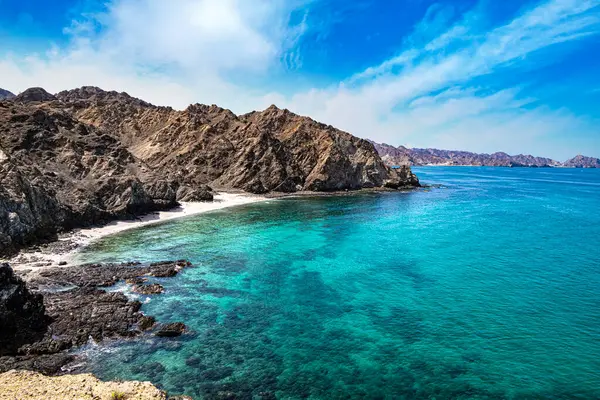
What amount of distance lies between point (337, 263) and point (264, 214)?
34939 millimetres

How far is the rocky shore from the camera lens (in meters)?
21.7

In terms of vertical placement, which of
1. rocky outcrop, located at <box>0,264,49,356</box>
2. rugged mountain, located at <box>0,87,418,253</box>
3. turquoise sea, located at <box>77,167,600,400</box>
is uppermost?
rugged mountain, located at <box>0,87,418,253</box>

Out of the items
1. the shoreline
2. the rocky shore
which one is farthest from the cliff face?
the rocky shore

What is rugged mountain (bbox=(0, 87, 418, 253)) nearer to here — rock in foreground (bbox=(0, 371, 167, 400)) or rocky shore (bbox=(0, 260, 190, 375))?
rocky shore (bbox=(0, 260, 190, 375))

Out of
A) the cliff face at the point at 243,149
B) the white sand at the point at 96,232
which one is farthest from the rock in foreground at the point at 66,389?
the cliff face at the point at 243,149

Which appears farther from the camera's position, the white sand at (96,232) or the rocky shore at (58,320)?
the white sand at (96,232)

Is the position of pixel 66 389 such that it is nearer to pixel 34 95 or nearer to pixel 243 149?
pixel 243 149

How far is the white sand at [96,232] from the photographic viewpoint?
38.3 meters

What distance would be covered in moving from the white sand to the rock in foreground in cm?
2641

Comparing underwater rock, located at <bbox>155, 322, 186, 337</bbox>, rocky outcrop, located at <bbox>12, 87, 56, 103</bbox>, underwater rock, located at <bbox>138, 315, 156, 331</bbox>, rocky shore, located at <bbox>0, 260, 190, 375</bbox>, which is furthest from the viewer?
rocky outcrop, located at <bbox>12, 87, 56, 103</bbox>

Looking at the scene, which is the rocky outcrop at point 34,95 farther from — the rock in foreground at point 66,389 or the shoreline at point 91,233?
the rock in foreground at point 66,389

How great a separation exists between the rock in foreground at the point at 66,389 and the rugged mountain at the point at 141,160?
3095 cm

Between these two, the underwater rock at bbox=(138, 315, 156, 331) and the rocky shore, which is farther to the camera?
the underwater rock at bbox=(138, 315, 156, 331)

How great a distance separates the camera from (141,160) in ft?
260
